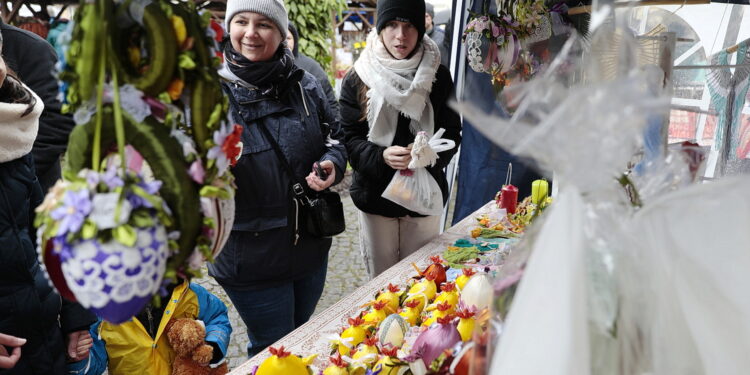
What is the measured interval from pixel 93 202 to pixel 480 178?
3.02 metres

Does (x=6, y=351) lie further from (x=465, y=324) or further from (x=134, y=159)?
(x=465, y=324)

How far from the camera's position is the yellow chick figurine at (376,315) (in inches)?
54.7

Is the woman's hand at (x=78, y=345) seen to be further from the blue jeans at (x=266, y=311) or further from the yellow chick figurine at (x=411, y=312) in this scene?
A: the yellow chick figurine at (x=411, y=312)

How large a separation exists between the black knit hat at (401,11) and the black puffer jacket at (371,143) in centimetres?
28

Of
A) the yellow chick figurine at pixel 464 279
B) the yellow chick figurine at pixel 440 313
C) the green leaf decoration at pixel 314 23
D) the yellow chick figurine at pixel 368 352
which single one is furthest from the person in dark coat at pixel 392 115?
the green leaf decoration at pixel 314 23

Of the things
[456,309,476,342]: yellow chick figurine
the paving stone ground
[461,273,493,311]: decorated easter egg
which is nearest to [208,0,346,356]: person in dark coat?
[461,273,493,311]: decorated easter egg

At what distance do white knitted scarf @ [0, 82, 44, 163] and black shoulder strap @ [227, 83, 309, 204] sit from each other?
56 cm

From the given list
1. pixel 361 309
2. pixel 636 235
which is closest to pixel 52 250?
pixel 636 235

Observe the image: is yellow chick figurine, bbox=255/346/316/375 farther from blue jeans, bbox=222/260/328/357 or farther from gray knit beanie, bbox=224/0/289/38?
gray knit beanie, bbox=224/0/289/38

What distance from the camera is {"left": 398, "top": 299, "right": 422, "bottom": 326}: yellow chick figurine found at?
1398mm

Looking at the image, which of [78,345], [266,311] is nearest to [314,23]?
[266,311]

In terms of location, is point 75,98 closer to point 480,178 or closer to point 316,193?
point 316,193

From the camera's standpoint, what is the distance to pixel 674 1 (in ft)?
4.50

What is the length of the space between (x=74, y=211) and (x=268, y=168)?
1.14 metres
